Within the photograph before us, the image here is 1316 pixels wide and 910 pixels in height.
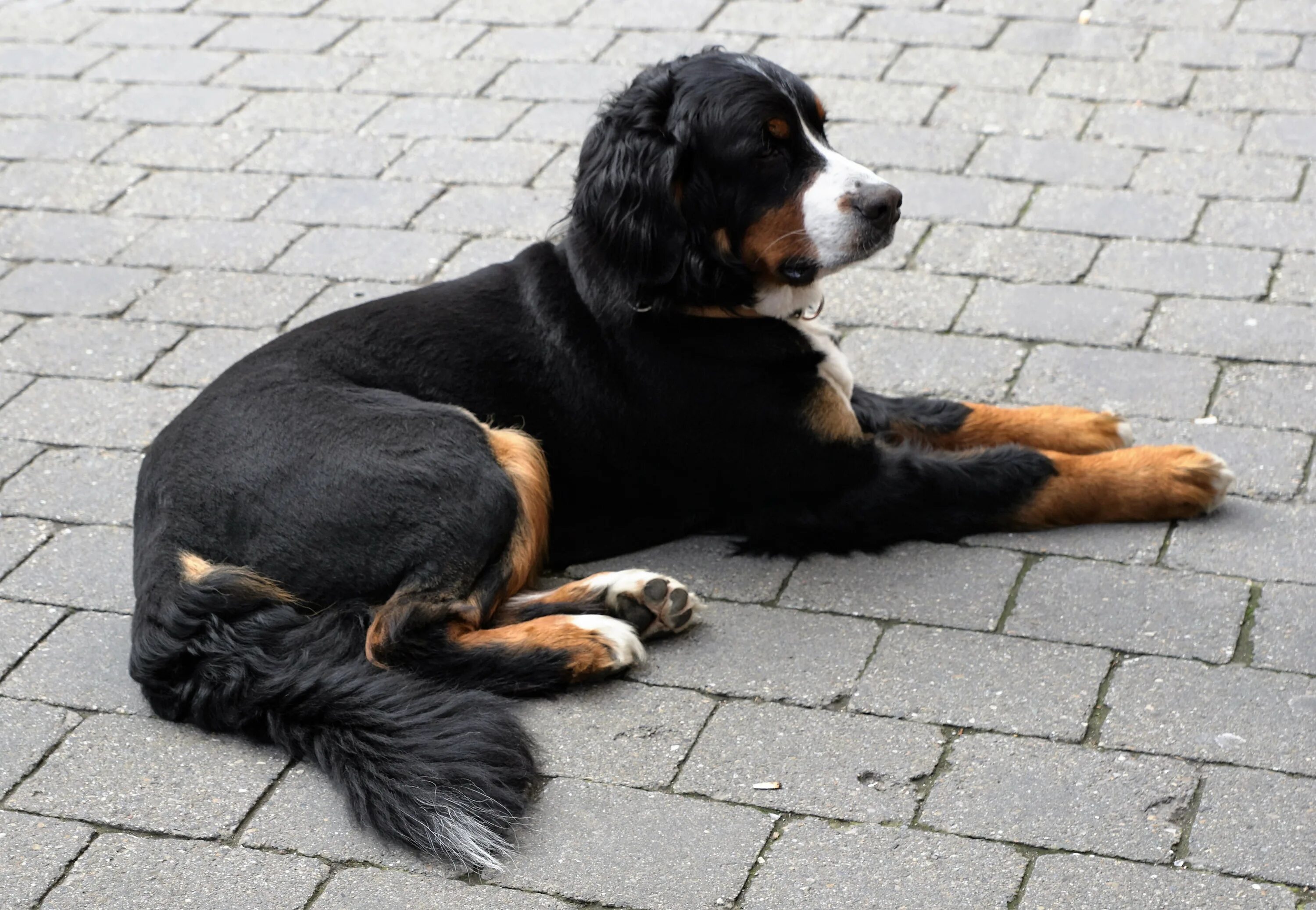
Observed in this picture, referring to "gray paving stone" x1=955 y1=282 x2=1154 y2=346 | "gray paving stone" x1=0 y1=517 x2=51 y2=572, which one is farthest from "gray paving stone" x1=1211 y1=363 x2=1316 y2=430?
"gray paving stone" x1=0 y1=517 x2=51 y2=572

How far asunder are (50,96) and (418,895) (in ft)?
18.2

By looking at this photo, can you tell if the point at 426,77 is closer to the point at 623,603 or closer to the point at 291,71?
the point at 291,71

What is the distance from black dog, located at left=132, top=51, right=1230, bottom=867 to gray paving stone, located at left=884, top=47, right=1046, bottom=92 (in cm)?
276

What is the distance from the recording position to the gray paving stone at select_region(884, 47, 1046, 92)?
6.69 metres

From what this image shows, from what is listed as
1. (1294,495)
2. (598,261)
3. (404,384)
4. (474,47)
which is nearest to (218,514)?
(404,384)

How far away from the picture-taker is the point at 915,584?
3.98 meters

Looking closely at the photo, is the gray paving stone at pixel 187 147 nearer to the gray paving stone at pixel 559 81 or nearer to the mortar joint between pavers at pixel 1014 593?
the gray paving stone at pixel 559 81

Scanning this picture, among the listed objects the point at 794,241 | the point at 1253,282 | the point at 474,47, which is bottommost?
the point at 1253,282

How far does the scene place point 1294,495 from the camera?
13.7ft

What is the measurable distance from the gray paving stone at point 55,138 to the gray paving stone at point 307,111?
582 millimetres

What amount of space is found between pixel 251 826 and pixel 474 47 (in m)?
4.97

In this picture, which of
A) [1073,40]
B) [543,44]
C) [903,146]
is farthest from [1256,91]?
[543,44]

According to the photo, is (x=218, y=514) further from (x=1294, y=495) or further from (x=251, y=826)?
(x=1294, y=495)

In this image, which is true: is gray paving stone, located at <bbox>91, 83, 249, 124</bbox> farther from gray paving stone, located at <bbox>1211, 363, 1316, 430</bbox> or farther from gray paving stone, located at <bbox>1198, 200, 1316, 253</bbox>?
gray paving stone, located at <bbox>1211, 363, 1316, 430</bbox>
